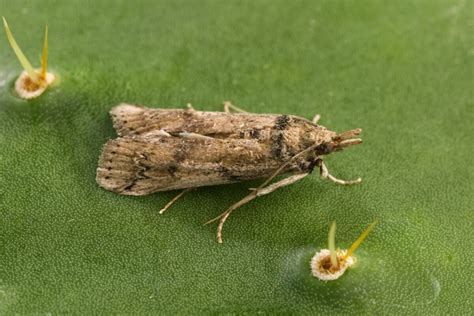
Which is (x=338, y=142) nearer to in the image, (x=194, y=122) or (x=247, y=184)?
(x=247, y=184)

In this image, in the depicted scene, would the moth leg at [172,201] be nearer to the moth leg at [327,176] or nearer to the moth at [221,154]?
the moth at [221,154]

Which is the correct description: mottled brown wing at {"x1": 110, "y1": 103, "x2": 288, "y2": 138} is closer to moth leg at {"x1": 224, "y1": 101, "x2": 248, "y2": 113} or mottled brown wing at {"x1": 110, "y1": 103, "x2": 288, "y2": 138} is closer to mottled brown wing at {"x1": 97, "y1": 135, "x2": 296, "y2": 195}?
mottled brown wing at {"x1": 97, "y1": 135, "x2": 296, "y2": 195}

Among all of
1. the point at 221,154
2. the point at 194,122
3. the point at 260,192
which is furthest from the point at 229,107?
the point at 260,192

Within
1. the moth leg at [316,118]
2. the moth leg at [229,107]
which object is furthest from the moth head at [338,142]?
the moth leg at [229,107]

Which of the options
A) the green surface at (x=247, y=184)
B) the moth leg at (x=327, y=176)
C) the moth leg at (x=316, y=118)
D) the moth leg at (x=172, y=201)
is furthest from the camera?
the moth leg at (x=316, y=118)

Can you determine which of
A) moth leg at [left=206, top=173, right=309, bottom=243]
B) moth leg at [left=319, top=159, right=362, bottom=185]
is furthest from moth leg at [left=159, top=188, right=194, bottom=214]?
moth leg at [left=319, top=159, right=362, bottom=185]

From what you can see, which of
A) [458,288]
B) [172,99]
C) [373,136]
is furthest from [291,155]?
[458,288]

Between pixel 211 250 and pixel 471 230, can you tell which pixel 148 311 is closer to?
pixel 211 250
